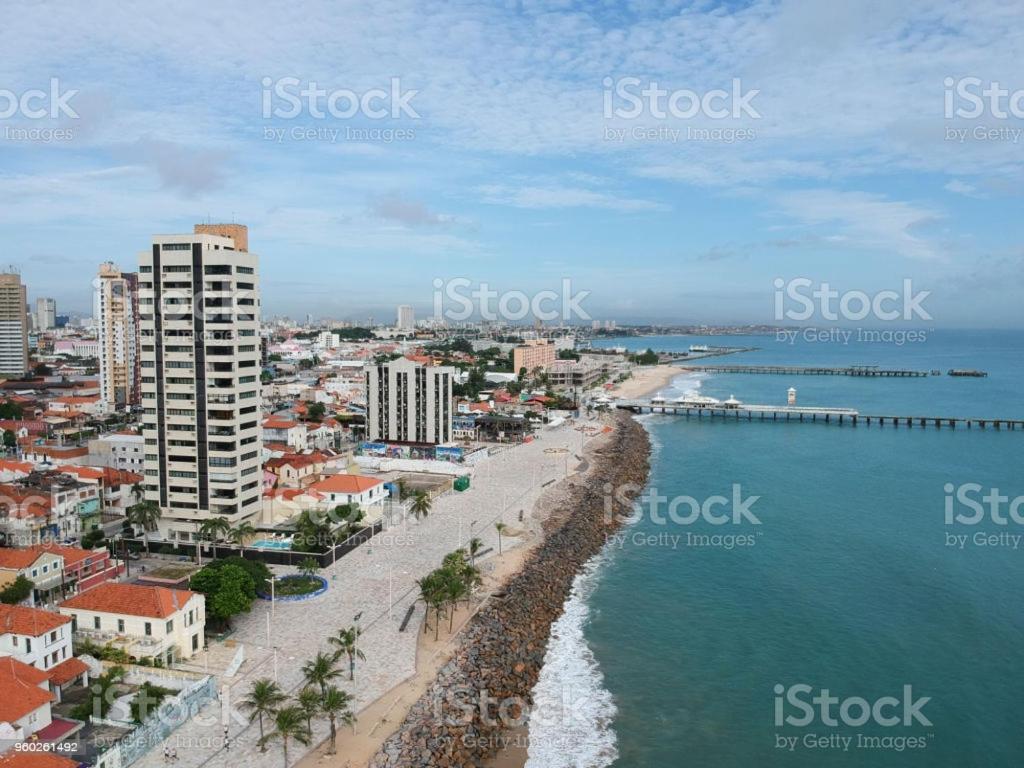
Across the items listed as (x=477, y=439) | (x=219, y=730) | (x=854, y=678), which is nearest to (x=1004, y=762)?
(x=854, y=678)

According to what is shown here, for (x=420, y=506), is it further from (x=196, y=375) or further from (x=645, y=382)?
(x=645, y=382)

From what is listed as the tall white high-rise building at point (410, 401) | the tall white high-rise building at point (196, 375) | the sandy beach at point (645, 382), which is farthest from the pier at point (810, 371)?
the tall white high-rise building at point (196, 375)

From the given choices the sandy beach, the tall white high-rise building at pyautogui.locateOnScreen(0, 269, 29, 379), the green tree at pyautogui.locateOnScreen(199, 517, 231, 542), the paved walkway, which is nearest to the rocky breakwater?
the paved walkway

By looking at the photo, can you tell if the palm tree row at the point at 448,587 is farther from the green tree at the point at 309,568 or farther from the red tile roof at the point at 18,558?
the red tile roof at the point at 18,558

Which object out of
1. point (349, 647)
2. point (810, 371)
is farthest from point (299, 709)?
point (810, 371)

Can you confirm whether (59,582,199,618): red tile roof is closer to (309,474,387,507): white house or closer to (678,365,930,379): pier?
(309,474,387,507): white house

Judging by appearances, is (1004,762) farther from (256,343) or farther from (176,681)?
(256,343)
